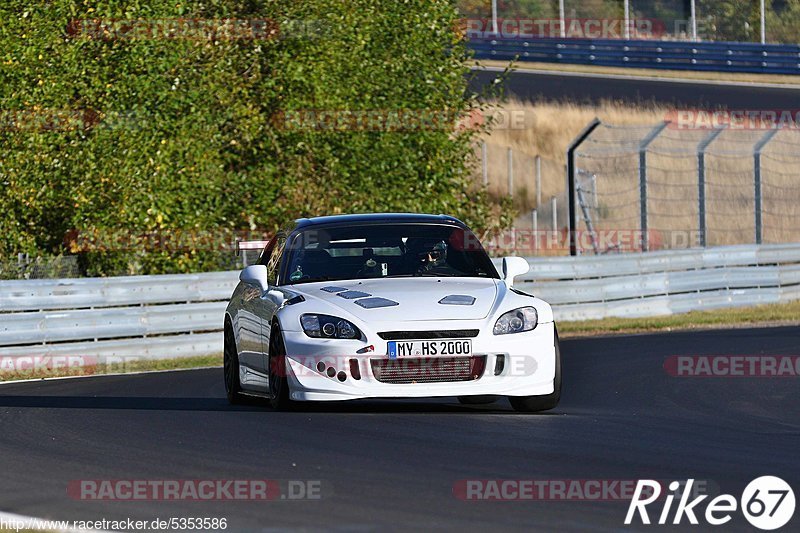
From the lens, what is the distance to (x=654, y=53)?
5266 centimetres

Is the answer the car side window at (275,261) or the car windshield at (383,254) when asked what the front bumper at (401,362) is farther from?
the car side window at (275,261)

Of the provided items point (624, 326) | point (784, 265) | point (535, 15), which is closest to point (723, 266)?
point (784, 265)

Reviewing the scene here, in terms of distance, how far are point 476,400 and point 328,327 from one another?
1.47 m

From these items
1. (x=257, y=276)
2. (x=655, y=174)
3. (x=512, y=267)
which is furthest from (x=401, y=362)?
(x=655, y=174)

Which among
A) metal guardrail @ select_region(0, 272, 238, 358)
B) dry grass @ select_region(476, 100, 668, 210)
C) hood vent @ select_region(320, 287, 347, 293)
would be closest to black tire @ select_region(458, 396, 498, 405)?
hood vent @ select_region(320, 287, 347, 293)

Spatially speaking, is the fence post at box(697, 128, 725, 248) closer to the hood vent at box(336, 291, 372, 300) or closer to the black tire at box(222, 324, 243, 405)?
the black tire at box(222, 324, 243, 405)

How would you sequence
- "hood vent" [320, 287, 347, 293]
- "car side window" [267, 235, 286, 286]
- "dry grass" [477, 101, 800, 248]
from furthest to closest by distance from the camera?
"dry grass" [477, 101, 800, 248] → "car side window" [267, 235, 286, 286] → "hood vent" [320, 287, 347, 293]

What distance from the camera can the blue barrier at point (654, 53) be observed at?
49.9m

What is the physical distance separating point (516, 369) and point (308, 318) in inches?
55.8

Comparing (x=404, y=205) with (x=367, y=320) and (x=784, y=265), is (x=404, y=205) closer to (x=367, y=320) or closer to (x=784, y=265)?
(x=784, y=265)

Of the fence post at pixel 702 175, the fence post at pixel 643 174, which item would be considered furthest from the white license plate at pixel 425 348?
the fence post at pixel 702 175

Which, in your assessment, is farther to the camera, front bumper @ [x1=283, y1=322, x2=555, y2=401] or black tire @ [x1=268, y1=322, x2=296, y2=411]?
black tire @ [x1=268, y1=322, x2=296, y2=411]

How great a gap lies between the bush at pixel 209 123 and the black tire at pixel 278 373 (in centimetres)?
1189

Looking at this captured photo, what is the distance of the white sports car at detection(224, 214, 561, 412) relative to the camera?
10.2m
